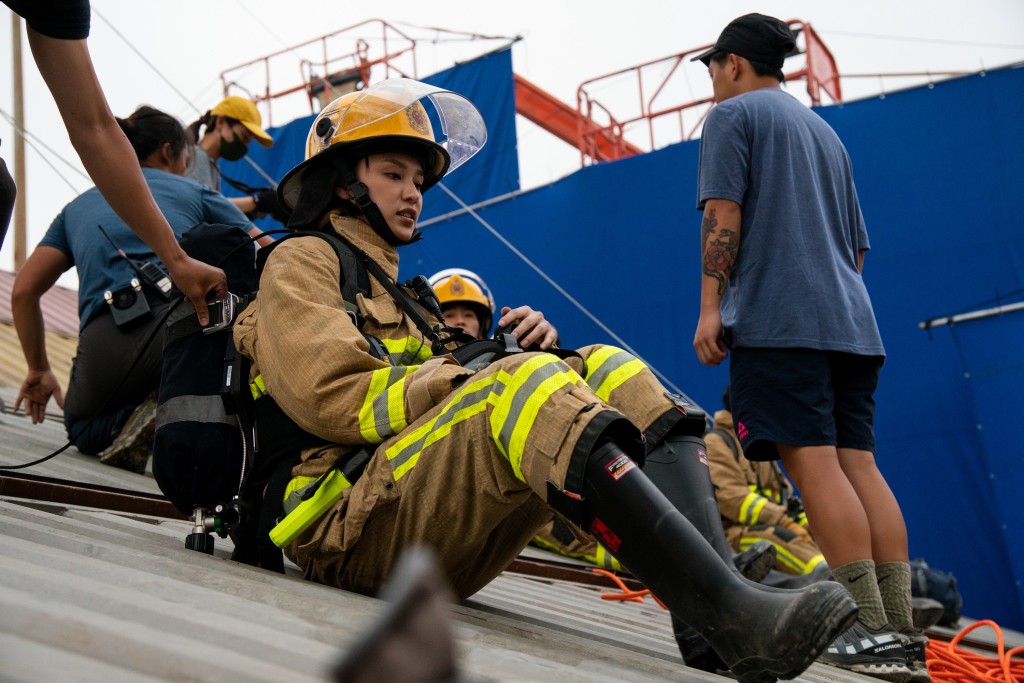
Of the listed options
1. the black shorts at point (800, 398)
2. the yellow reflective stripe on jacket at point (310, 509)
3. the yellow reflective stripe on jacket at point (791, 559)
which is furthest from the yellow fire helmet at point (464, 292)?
the yellow reflective stripe on jacket at point (310, 509)

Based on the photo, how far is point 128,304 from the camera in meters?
3.75

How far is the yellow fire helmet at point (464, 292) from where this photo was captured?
5625mm

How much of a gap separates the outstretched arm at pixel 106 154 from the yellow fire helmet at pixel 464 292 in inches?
121

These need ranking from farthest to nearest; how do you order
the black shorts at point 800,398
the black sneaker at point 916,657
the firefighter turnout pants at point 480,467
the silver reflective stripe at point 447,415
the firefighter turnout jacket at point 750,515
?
the firefighter turnout jacket at point 750,515 → the black shorts at point 800,398 → the black sneaker at point 916,657 → the silver reflective stripe at point 447,415 → the firefighter turnout pants at point 480,467

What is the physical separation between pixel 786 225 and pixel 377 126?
3.89ft

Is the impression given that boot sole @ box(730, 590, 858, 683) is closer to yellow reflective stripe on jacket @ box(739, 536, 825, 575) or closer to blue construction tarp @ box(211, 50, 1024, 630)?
yellow reflective stripe on jacket @ box(739, 536, 825, 575)

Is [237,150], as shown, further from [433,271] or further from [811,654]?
[433,271]

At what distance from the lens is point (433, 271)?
37.5 feet

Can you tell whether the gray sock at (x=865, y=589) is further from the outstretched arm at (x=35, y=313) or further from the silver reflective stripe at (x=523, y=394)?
the outstretched arm at (x=35, y=313)

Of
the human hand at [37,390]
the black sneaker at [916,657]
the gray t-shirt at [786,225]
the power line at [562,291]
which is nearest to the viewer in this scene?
the black sneaker at [916,657]


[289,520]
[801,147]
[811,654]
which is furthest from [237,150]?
[811,654]

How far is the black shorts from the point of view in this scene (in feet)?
9.16

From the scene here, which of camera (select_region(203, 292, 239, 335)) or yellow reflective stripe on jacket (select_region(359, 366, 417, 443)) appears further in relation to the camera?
camera (select_region(203, 292, 239, 335))

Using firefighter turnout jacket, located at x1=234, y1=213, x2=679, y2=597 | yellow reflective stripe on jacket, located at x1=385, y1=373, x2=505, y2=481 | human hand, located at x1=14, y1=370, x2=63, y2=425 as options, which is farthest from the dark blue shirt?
yellow reflective stripe on jacket, located at x1=385, y1=373, x2=505, y2=481
